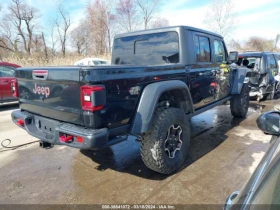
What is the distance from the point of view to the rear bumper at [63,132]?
2.34 m

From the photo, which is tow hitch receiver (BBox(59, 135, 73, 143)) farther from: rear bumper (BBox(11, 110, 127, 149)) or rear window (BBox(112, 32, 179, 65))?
rear window (BBox(112, 32, 179, 65))

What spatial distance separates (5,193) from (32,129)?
0.88m

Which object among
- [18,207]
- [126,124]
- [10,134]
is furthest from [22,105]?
[10,134]

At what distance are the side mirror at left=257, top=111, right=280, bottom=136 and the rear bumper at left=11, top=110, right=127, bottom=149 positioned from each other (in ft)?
4.94

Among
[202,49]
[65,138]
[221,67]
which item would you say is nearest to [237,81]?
[221,67]

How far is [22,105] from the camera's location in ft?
11.2

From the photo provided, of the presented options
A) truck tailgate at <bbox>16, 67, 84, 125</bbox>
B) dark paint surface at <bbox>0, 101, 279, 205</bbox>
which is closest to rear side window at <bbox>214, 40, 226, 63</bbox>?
dark paint surface at <bbox>0, 101, 279, 205</bbox>

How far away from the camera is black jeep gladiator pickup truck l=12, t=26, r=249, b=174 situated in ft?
7.88

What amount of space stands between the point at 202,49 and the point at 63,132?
3030 millimetres

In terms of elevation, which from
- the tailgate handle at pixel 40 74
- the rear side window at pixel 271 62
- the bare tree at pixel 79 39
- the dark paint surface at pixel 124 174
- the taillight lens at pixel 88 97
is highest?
the bare tree at pixel 79 39

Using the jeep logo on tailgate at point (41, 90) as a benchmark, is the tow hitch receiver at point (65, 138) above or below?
below

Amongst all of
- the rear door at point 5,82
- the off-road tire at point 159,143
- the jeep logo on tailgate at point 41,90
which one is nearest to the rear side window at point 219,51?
the off-road tire at point 159,143

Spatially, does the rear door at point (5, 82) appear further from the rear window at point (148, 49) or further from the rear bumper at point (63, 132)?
the rear bumper at point (63, 132)

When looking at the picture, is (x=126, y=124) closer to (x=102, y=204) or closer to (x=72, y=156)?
(x=102, y=204)
